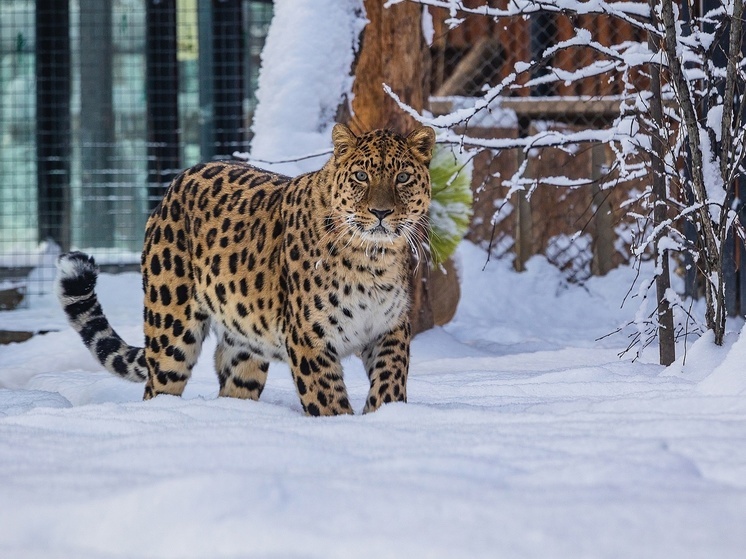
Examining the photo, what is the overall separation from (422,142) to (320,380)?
0.82m

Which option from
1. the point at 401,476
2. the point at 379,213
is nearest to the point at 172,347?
the point at 379,213

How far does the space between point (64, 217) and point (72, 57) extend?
1259mm

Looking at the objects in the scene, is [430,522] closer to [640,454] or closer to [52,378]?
[640,454]

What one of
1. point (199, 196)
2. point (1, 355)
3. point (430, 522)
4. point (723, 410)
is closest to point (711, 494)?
point (430, 522)

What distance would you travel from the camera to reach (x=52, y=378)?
5039 millimetres

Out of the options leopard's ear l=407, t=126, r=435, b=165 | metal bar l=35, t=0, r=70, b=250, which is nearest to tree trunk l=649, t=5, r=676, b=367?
leopard's ear l=407, t=126, r=435, b=165

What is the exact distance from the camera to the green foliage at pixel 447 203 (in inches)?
219

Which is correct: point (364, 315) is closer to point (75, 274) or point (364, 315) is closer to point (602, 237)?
point (75, 274)

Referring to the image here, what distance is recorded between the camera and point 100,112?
8680 mm

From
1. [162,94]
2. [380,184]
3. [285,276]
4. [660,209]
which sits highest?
[162,94]

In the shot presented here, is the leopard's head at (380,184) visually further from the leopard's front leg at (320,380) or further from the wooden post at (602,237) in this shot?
the wooden post at (602,237)

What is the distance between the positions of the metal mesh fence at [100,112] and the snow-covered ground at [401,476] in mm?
5105

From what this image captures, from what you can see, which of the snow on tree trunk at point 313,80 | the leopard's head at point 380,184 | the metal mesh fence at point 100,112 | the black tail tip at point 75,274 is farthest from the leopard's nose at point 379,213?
the metal mesh fence at point 100,112

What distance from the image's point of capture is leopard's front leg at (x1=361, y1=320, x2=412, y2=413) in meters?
3.38
